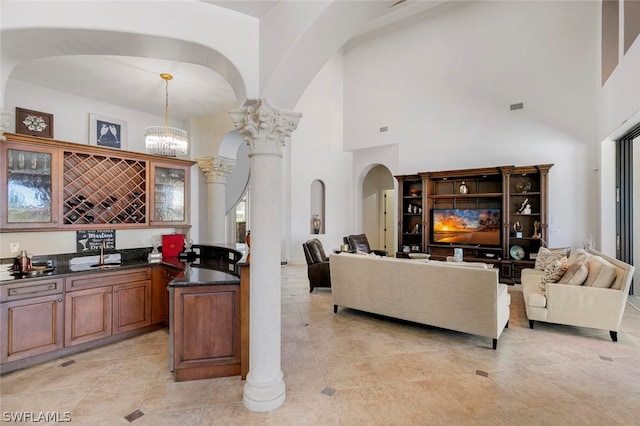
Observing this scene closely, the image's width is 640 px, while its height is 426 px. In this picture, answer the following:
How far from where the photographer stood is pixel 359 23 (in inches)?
76.0

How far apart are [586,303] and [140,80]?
566 centimetres

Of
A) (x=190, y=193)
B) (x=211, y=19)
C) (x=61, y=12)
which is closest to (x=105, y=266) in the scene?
(x=190, y=193)

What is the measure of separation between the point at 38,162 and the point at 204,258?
6.58ft

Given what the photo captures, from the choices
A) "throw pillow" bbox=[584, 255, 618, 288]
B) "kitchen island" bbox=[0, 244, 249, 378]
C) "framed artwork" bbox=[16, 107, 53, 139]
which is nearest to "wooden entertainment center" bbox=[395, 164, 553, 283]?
"throw pillow" bbox=[584, 255, 618, 288]

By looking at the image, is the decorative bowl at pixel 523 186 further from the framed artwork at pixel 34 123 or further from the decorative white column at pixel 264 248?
the framed artwork at pixel 34 123

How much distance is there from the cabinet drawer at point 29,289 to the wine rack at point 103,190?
2.50ft

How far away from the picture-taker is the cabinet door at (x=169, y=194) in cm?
403

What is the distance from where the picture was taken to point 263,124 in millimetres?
2213

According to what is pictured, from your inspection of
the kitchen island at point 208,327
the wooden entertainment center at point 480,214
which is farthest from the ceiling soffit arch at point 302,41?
the wooden entertainment center at point 480,214

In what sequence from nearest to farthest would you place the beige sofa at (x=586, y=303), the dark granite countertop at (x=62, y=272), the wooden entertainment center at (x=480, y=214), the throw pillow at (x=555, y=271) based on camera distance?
the dark granite countertop at (x=62, y=272) → the beige sofa at (x=586, y=303) → the throw pillow at (x=555, y=271) → the wooden entertainment center at (x=480, y=214)

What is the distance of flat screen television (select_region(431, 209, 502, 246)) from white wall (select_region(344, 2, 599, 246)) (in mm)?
1040

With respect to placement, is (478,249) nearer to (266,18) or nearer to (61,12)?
(266,18)

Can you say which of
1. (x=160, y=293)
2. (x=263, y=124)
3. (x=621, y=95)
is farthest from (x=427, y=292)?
A: (x=621, y=95)

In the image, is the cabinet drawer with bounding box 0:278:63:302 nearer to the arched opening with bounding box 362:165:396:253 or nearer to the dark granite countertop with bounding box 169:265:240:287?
the dark granite countertop with bounding box 169:265:240:287
